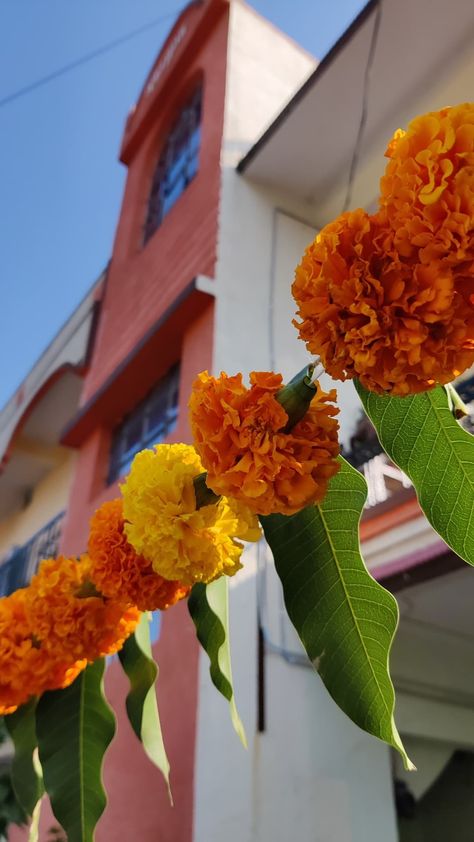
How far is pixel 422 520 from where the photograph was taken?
3.03 meters

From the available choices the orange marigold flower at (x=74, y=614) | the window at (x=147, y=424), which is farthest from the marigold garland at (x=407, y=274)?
the window at (x=147, y=424)

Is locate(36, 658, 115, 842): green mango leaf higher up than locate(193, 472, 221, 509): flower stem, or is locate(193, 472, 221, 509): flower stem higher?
locate(193, 472, 221, 509): flower stem

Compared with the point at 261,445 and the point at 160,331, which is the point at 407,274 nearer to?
the point at 261,445

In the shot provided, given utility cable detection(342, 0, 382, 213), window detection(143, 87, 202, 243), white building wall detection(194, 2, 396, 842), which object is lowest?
white building wall detection(194, 2, 396, 842)

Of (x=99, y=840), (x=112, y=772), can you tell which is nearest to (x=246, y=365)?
(x=112, y=772)

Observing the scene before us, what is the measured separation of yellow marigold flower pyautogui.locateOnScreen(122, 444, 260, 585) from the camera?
752 mm

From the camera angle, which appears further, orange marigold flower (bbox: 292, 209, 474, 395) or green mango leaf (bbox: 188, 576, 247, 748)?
green mango leaf (bbox: 188, 576, 247, 748)

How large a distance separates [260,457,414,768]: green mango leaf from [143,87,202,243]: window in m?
5.32

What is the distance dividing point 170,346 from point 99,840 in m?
3.00

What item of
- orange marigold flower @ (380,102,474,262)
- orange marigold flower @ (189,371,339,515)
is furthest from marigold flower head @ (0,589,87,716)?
orange marigold flower @ (380,102,474,262)

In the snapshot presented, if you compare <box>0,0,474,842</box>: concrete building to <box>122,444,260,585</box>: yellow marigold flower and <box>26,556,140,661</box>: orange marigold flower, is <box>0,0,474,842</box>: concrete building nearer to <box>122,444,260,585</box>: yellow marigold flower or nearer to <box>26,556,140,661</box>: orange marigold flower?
<box>26,556,140,661</box>: orange marigold flower

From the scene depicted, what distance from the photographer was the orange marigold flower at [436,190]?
540mm

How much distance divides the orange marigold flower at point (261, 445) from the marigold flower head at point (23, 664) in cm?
50

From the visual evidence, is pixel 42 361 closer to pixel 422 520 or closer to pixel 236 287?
pixel 236 287
